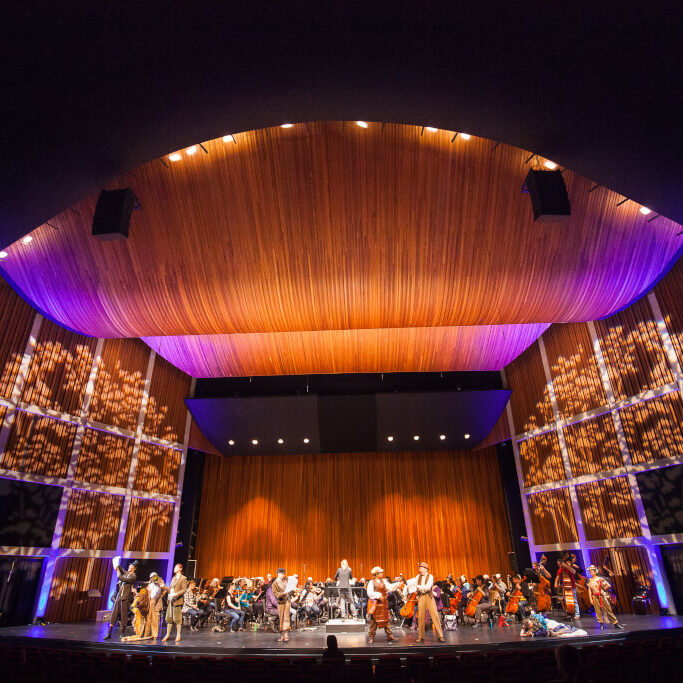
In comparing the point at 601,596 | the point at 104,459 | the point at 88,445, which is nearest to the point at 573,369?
the point at 601,596

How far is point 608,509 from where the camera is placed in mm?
12383

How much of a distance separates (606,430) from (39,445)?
48.7 ft

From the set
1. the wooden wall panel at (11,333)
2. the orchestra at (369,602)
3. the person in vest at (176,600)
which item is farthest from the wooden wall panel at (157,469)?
the person in vest at (176,600)

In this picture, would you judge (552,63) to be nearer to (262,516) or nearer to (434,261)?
(434,261)

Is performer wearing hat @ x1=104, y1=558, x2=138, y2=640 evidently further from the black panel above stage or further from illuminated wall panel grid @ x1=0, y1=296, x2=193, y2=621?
the black panel above stage

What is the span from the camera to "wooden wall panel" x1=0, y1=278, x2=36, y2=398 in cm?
1090

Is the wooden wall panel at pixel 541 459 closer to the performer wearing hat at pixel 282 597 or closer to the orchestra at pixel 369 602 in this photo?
the orchestra at pixel 369 602

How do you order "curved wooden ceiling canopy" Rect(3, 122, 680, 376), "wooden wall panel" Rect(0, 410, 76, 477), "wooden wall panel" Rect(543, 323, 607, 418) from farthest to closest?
"wooden wall panel" Rect(543, 323, 607, 418), "wooden wall panel" Rect(0, 410, 76, 477), "curved wooden ceiling canopy" Rect(3, 122, 680, 376)

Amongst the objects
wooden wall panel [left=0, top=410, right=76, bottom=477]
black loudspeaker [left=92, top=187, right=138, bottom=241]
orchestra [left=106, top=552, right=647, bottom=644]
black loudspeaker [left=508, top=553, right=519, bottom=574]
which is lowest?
orchestra [left=106, top=552, right=647, bottom=644]

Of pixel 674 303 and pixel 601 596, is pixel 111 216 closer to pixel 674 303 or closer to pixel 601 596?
pixel 601 596

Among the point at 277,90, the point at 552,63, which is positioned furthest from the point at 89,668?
the point at 552,63

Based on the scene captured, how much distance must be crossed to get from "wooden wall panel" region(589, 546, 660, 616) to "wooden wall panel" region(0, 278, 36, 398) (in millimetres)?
15488

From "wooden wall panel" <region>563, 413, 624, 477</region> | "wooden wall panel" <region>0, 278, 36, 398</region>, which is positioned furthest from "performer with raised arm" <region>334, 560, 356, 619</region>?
"wooden wall panel" <region>0, 278, 36, 398</region>

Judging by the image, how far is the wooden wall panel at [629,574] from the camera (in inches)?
437
